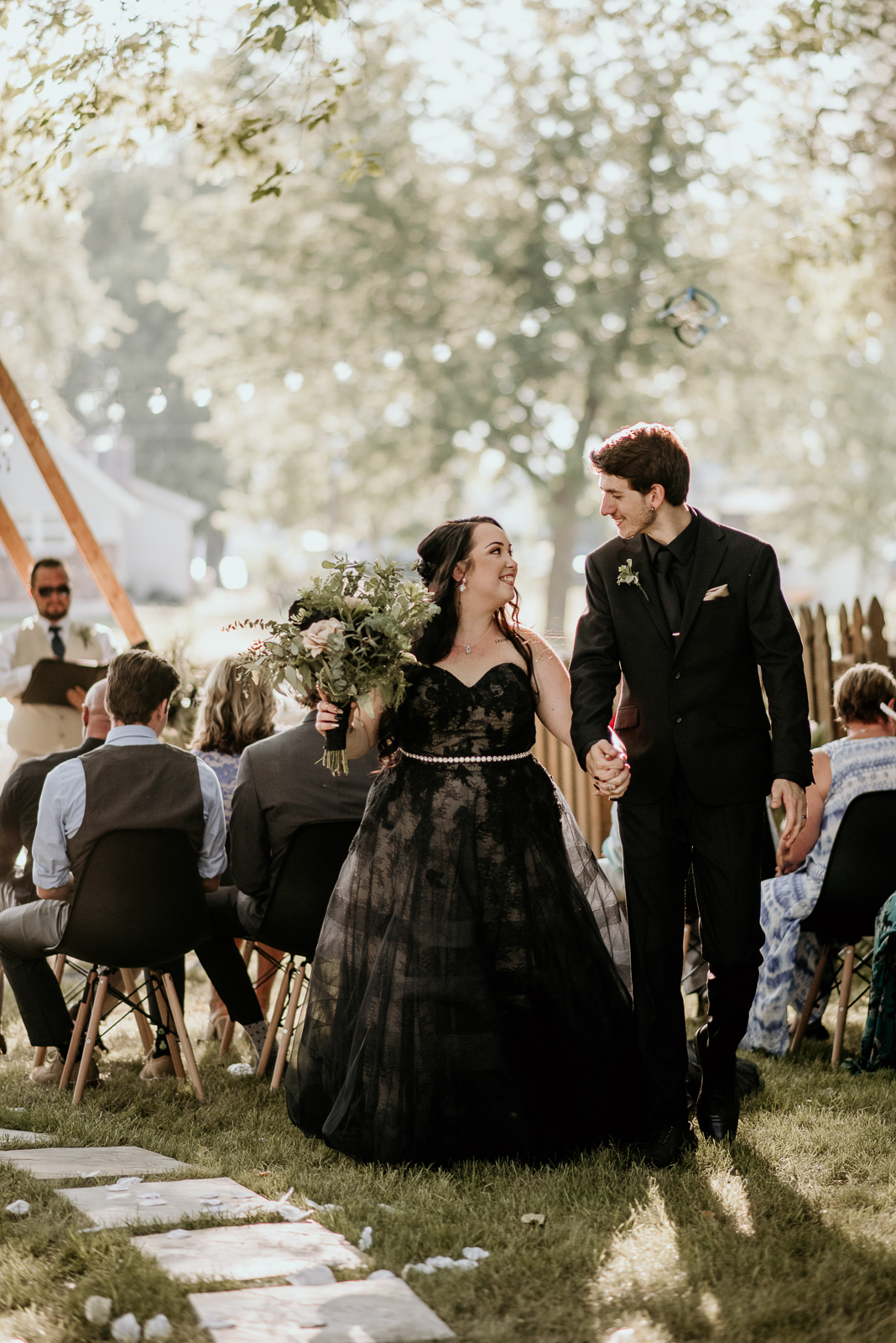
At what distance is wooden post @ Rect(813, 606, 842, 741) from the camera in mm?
9008

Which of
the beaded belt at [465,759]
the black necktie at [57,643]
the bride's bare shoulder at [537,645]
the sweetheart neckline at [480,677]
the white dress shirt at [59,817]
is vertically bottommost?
the white dress shirt at [59,817]

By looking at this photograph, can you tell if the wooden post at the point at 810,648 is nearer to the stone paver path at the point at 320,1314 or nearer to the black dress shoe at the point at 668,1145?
the black dress shoe at the point at 668,1145

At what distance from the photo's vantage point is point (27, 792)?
5.32 metres

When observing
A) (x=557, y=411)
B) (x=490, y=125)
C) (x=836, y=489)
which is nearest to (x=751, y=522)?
(x=836, y=489)

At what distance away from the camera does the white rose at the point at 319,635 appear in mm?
3779

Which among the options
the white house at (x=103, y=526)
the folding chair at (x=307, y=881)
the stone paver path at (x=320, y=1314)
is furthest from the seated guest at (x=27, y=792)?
the white house at (x=103, y=526)

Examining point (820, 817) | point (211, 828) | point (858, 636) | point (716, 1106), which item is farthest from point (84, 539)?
point (716, 1106)

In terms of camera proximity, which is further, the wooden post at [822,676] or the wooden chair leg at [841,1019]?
the wooden post at [822,676]

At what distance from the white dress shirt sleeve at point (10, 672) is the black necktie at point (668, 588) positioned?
4530 mm

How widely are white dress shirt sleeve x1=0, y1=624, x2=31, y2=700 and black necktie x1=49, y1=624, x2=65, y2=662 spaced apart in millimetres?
188

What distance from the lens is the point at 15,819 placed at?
17.6ft

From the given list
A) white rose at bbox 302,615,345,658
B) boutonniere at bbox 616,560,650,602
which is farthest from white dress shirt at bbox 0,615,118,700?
boutonniere at bbox 616,560,650,602

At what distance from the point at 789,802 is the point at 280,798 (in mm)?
1965

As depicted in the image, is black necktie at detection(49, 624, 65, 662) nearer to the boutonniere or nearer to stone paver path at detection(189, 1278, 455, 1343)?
the boutonniere
